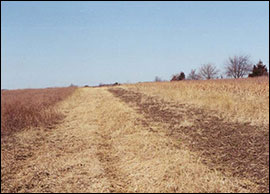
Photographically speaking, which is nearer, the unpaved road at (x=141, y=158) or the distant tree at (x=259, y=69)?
the unpaved road at (x=141, y=158)

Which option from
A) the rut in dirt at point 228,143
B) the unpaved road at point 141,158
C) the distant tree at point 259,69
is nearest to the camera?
the unpaved road at point 141,158

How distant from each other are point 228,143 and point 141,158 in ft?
6.69

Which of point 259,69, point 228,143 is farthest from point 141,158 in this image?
point 259,69

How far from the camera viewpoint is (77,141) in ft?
17.2

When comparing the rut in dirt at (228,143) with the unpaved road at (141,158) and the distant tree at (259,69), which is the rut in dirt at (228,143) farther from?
the distant tree at (259,69)

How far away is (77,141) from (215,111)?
15.6ft

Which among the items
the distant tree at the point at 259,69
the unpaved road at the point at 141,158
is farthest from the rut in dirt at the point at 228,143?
the distant tree at the point at 259,69

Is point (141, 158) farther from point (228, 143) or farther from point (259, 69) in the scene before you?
point (259, 69)

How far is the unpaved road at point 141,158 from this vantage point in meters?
3.26

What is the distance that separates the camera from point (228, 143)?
486 cm

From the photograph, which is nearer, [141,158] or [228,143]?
[141,158]

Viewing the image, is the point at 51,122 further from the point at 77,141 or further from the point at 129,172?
the point at 129,172

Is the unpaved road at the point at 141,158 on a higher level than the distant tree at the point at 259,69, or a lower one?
lower

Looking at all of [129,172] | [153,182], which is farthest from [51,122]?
[153,182]
